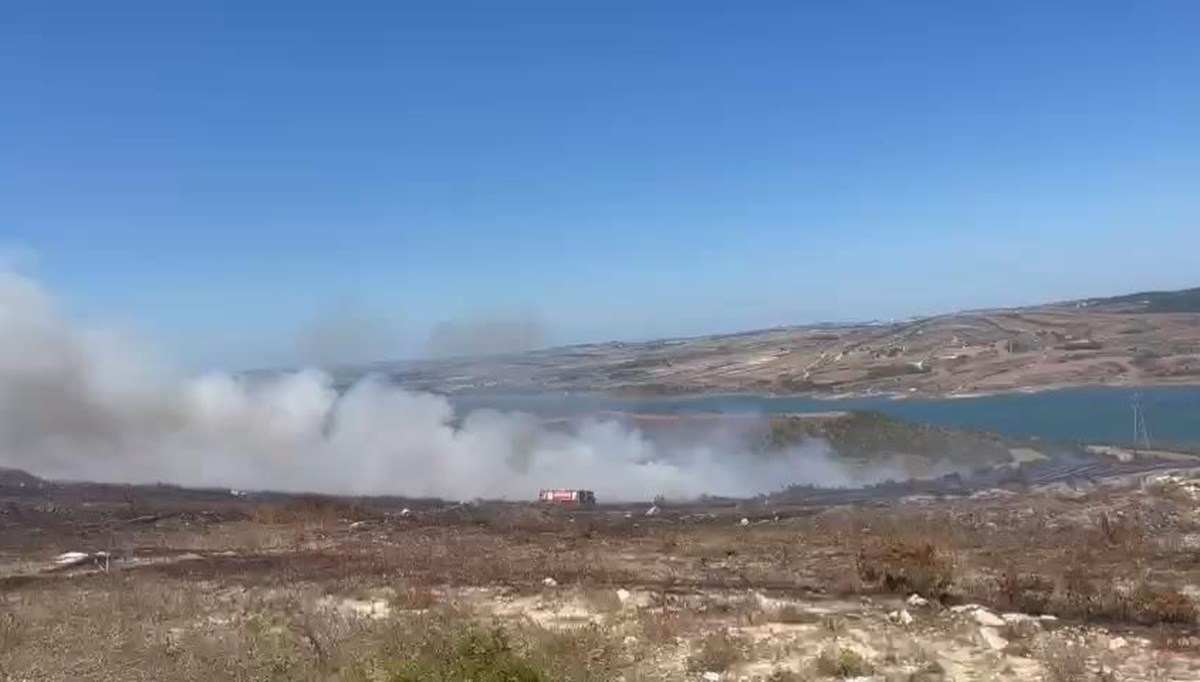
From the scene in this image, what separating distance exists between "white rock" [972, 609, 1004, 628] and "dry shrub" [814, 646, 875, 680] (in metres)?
2.94

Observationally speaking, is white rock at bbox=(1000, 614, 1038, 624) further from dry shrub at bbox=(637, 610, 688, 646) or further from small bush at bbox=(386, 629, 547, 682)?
small bush at bbox=(386, 629, 547, 682)

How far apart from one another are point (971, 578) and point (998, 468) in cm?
4649

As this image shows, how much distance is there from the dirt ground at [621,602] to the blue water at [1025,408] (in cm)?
5968

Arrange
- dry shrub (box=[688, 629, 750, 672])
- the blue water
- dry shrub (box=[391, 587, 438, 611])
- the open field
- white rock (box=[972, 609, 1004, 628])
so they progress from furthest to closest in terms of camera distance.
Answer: the open field → the blue water → dry shrub (box=[391, 587, 438, 611]) → white rock (box=[972, 609, 1004, 628]) → dry shrub (box=[688, 629, 750, 672])

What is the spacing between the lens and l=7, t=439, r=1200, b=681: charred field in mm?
13742

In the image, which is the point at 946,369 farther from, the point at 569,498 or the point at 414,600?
the point at 414,600

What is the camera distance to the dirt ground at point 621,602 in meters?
13.7

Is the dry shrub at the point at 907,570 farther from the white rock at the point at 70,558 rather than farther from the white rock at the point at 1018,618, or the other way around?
the white rock at the point at 70,558

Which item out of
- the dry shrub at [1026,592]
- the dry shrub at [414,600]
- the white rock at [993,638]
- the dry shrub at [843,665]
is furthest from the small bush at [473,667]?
the dry shrub at [1026,592]

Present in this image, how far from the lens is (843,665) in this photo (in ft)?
43.7

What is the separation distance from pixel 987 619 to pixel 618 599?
6591 mm

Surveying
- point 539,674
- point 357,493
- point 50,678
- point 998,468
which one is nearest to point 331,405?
point 357,493

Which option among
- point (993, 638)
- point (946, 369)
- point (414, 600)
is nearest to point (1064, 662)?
point (993, 638)

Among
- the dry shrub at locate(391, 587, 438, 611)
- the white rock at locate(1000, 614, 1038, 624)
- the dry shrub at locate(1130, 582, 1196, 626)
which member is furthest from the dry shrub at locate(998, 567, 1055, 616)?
the dry shrub at locate(391, 587, 438, 611)
